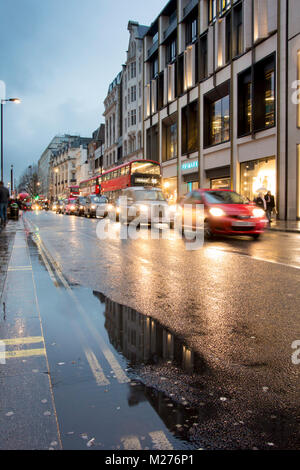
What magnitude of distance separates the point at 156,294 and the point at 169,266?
8.18 feet

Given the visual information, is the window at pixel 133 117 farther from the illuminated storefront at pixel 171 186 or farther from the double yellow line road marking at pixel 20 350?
the double yellow line road marking at pixel 20 350

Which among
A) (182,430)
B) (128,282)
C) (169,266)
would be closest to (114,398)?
(182,430)

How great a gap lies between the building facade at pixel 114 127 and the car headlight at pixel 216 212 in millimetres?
52457

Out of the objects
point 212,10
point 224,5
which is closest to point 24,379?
point 224,5

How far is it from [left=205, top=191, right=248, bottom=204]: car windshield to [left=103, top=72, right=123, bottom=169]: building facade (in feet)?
167

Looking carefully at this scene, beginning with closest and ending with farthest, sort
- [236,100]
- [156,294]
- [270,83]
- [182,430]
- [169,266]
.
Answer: [182,430] < [156,294] < [169,266] < [270,83] < [236,100]

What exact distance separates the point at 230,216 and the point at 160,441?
37.9ft

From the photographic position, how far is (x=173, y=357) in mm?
3467

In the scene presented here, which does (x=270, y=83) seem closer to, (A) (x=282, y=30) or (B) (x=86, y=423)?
(A) (x=282, y=30)

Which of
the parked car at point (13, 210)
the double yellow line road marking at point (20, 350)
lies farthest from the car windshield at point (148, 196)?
the double yellow line road marking at point (20, 350)

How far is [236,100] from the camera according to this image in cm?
2841

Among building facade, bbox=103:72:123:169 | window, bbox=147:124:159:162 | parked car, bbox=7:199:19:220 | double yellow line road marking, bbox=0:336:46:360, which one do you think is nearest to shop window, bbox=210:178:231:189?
window, bbox=147:124:159:162

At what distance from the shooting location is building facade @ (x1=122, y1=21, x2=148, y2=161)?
5447 centimetres

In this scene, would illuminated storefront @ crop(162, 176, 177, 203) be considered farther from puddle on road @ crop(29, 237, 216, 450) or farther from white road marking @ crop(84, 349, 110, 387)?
white road marking @ crop(84, 349, 110, 387)
